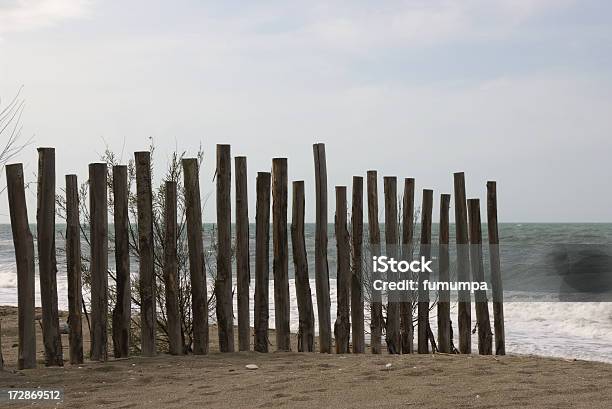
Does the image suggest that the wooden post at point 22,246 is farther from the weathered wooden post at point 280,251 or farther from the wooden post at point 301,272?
the wooden post at point 301,272

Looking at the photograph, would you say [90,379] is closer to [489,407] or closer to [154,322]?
[154,322]

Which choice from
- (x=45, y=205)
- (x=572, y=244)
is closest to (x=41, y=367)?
(x=45, y=205)

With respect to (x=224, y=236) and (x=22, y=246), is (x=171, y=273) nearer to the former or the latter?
(x=224, y=236)

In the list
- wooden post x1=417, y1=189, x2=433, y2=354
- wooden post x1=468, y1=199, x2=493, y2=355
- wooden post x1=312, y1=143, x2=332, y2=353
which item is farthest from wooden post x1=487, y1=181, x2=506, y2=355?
wooden post x1=312, y1=143, x2=332, y2=353

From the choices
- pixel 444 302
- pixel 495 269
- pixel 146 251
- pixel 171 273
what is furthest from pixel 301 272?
pixel 495 269

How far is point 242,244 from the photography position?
6.93 metres

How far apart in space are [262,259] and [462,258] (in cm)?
209

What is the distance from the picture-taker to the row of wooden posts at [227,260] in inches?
248

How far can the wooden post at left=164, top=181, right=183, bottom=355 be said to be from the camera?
6.75 metres

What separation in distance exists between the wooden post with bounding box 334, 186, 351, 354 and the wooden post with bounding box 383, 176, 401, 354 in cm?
45

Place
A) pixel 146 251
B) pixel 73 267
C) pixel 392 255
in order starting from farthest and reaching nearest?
pixel 392 255
pixel 146 251
pixel 73 267

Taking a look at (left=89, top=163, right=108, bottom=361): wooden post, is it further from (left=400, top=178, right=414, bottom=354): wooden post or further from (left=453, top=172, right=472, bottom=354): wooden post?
(left=453, top=172, right=472, bottom=354): wooden post

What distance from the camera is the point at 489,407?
4.81 m

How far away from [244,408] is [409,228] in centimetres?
313
